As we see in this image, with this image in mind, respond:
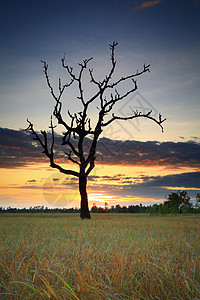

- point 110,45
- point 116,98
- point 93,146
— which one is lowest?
Result: point 93,146

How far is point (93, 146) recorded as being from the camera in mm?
21578

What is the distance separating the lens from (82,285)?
2.57 metres

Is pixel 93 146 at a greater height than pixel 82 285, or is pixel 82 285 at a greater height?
pixel 93 146

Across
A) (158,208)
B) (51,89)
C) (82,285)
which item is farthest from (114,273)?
(158,208)

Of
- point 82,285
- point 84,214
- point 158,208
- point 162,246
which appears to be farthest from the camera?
point 158,208

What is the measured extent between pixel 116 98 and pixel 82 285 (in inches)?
838

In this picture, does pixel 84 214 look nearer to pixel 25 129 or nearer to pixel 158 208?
pixel 25 129

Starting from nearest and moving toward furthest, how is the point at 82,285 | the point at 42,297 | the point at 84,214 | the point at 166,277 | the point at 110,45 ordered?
the point at 42,297
the point at 82,285
the point at 166,277
the point at 84,214
the point at 110,45

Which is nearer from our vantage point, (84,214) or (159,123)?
(84,214)

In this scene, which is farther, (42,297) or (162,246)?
(162,246)

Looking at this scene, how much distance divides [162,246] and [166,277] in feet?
8.80

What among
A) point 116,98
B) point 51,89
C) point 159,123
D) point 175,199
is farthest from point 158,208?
point 51,89

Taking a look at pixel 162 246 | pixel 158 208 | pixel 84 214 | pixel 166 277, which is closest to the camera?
pixel 166 277

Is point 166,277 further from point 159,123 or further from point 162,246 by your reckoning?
point 159,123
